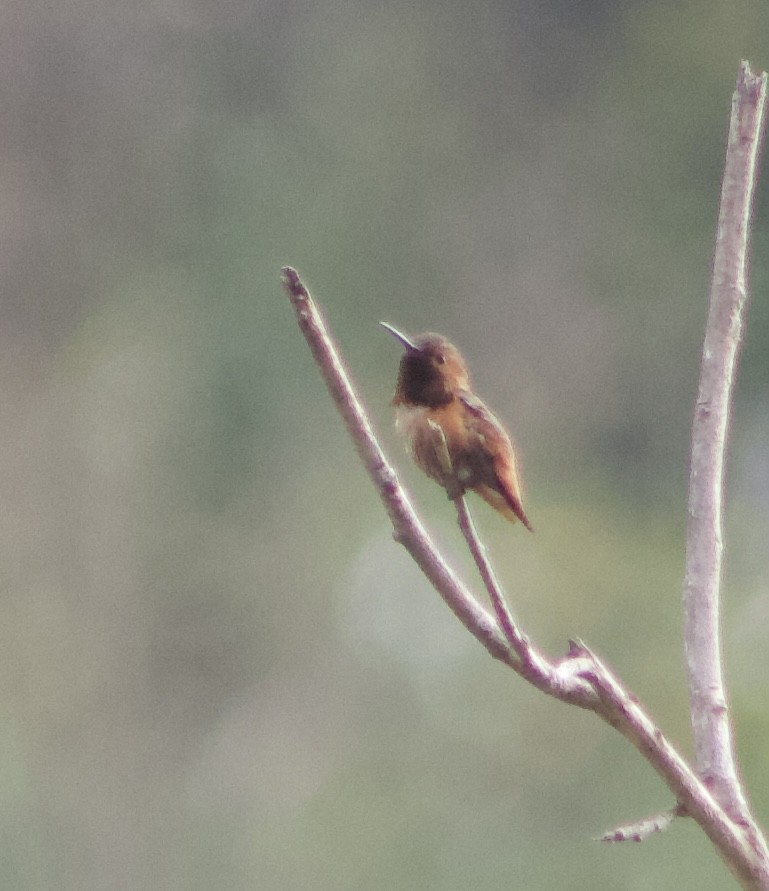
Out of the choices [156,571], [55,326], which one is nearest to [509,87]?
[55,326]

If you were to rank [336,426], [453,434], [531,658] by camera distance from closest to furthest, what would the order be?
[531,658] < [453,434] < [336,426]

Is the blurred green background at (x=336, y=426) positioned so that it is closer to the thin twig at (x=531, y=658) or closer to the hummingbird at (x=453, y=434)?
the hummingbird at (x=453, y=434)

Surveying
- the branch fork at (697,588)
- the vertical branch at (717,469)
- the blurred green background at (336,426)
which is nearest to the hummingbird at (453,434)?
the branch fork at (697,588)

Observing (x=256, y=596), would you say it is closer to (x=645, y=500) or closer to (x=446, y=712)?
(x=446, y=712)

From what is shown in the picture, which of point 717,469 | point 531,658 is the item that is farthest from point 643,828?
point 717,469

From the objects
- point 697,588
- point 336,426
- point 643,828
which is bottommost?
point 336,426

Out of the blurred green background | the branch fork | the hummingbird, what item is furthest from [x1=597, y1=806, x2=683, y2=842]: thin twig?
the blurred green background

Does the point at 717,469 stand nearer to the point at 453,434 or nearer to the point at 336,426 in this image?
the point at 453,434

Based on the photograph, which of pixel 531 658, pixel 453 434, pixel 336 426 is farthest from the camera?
pixel 336 426
